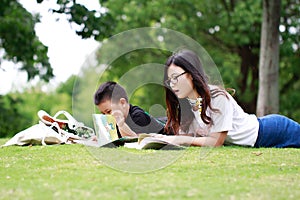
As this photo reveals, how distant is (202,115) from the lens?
525 cm

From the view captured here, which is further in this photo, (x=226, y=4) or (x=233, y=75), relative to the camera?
(x=226, y=4)

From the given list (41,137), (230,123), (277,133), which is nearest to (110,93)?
(41,137)

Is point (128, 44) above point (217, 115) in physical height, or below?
above

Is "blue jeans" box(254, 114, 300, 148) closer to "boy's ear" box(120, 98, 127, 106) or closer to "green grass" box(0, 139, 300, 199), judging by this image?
"green grass" box(0, 139, 300, 199)

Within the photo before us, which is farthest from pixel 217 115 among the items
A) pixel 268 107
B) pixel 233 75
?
pixel 233 75

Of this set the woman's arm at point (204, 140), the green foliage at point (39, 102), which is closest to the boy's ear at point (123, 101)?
the woman's arm at point (204, 140)

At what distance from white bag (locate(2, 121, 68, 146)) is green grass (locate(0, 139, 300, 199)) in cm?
54

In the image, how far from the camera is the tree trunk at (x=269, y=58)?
39.7 feet

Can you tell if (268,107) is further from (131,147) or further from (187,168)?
(187,168)

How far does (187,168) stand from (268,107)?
27.7 ft

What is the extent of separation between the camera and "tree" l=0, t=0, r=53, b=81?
1396cm

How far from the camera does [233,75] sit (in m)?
19.5

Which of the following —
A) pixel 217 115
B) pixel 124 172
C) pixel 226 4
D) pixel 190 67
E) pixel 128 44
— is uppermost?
pixel 226 4

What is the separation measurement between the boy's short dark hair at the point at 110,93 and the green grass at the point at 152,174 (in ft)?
2.80
